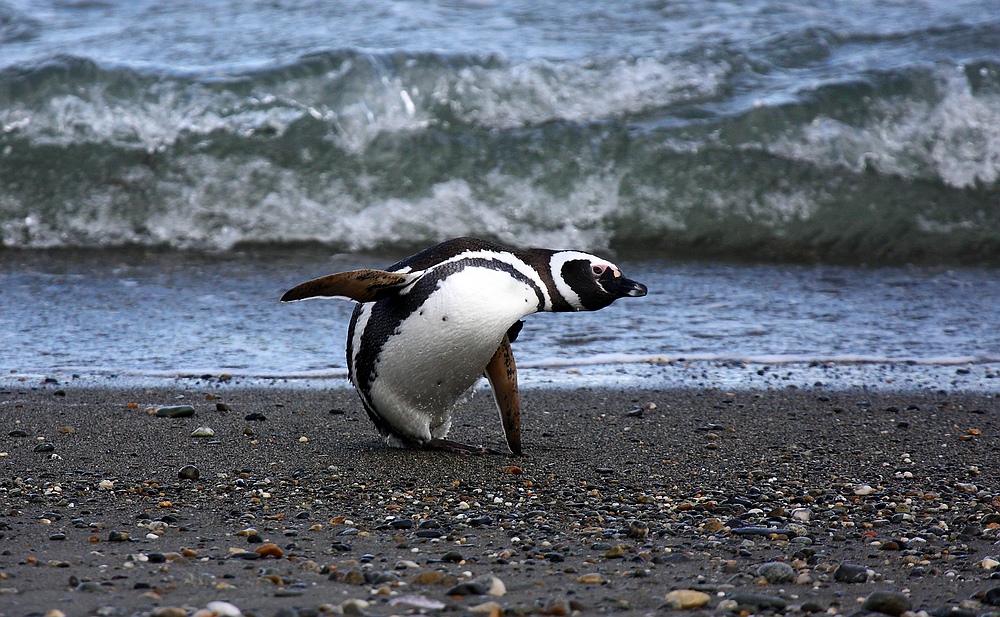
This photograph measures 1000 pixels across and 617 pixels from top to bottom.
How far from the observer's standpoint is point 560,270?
3592 mm

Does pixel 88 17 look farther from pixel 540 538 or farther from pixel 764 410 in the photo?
pixel 540 538

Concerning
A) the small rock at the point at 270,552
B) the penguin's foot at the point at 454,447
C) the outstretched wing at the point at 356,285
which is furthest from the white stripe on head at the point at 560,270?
the small rock at the point at 270,552

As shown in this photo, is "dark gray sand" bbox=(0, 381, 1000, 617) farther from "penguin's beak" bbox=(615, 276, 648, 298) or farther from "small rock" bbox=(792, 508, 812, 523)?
"penguin's beak" bbox=(615, 276, 648, 298)

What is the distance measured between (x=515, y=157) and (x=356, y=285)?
18.8 feet

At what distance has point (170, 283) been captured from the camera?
676cm

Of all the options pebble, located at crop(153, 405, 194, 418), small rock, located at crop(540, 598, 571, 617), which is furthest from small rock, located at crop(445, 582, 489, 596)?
pebble, located at crop(153, 405, 194, 418)

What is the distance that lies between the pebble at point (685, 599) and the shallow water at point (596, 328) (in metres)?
2.71

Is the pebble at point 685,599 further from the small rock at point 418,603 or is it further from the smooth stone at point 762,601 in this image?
the small rock at point 418,603

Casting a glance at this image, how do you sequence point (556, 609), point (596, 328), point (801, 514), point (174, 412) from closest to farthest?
point (556, 609)
point (801, 514)
point (174, 412)
point (596, 328)

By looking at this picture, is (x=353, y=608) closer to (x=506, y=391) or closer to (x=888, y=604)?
(x=888, y=604)

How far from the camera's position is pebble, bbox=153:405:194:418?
411 cm

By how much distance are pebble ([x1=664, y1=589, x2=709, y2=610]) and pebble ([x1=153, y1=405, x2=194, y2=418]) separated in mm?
2457

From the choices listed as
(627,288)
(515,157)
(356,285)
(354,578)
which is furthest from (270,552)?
(515,157)

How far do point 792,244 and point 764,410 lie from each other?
4.31 metres
